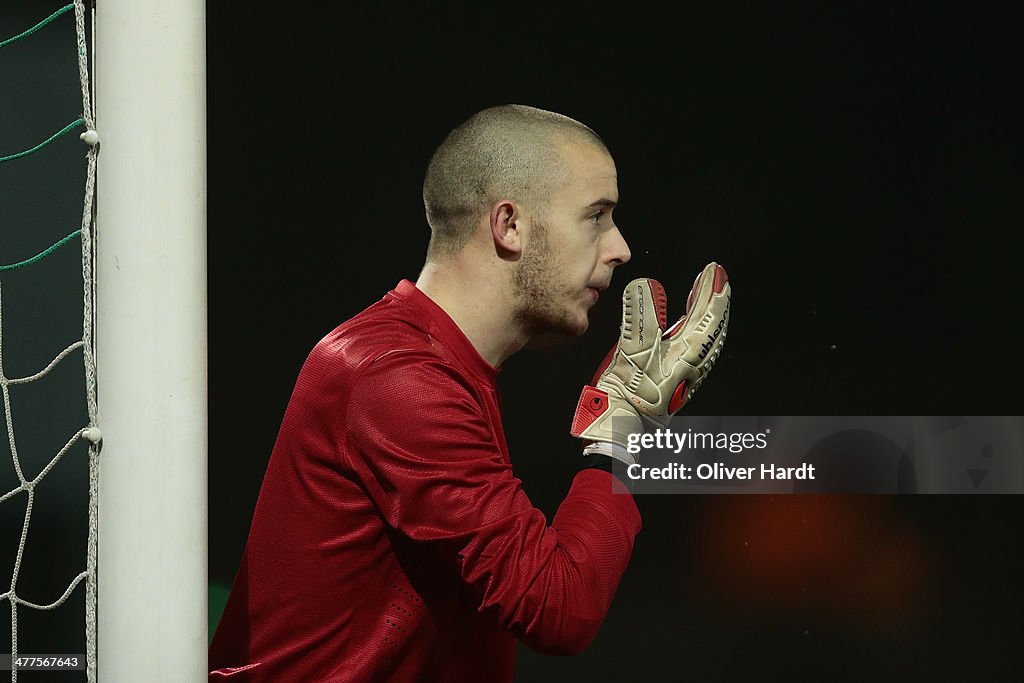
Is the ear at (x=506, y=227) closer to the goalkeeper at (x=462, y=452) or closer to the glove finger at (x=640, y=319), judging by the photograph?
the goalkeeper at (x=462, y=452)

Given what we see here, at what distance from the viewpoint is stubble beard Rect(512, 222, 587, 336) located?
Result: 3.85 ft

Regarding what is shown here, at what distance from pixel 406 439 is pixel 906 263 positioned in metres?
1.58

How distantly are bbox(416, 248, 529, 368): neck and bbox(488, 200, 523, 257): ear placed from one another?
0.02m

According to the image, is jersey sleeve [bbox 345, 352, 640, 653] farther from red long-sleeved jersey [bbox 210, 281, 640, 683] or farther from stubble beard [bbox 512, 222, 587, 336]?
stubble beard [bbox 512, 222, 587, 336]

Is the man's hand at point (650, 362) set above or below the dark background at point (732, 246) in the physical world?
below

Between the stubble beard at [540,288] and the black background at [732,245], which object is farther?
the black background at [732,245]

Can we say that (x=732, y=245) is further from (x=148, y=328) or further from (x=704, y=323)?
(x=148, y=328)

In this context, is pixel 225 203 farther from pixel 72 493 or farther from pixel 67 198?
pixel 72 493

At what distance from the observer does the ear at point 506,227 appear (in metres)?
1.17

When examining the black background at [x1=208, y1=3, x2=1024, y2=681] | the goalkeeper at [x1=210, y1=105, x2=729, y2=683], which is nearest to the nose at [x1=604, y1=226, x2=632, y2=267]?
the goalkeeper at [x1=210, y1=105, x2=729, y2=683]

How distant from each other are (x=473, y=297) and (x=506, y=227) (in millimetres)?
76

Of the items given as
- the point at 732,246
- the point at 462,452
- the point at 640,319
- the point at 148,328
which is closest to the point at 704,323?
the point at 640,319

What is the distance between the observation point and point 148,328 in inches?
32.0

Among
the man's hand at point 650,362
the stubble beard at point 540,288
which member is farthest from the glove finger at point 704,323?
the stubble beard at point 540,288
